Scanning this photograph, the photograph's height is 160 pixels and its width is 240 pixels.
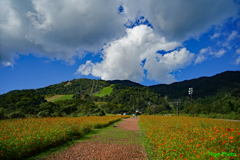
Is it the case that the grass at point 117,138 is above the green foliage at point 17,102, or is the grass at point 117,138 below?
below

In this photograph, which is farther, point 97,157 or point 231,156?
point 97,157

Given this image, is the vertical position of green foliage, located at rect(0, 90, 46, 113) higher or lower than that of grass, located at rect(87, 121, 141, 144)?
higher

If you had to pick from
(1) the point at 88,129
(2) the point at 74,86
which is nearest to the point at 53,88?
(2) the point at 74,86

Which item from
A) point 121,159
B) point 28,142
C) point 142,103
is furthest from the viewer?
point 142,103

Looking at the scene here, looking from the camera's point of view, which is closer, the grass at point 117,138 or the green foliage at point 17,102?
→ the grass at point 117,138

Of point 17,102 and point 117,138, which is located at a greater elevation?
point 17,102

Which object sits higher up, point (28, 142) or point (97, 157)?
point (28, 142)

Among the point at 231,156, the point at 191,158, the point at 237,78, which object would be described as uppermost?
the point at 237,78

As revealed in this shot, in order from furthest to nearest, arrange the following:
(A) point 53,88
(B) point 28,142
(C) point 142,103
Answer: (A) point 53,88 < (C) point 142,103 < (B) point 28,142

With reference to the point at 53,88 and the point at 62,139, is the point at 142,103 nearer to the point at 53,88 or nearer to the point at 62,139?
the point at 53,88

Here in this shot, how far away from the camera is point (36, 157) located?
5539 mm

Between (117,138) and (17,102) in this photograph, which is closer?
(117,138)

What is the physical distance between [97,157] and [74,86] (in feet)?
619

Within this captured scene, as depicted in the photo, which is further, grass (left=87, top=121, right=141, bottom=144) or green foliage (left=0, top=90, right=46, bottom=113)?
green foliage (left=0, top=90, right=46, bottom=113)
